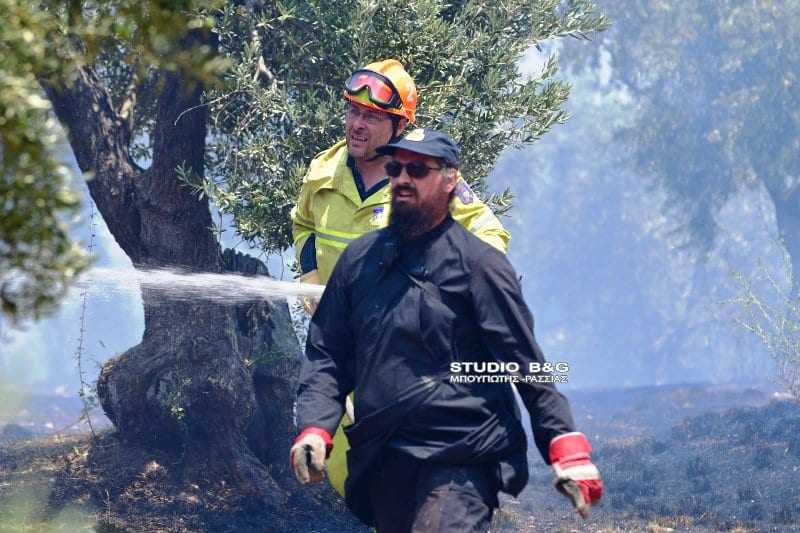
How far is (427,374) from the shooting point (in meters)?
4.93

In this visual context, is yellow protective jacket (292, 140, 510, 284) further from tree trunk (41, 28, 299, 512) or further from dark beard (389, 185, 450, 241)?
tree trunk (41, 28, 299, 512)

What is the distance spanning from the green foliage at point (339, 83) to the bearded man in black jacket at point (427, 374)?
14.4 feet

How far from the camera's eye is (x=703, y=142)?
40.9 meters

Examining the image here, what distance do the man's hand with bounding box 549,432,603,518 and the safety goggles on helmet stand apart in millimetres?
2482

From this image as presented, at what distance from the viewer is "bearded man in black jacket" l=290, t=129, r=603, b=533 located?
15.9ft

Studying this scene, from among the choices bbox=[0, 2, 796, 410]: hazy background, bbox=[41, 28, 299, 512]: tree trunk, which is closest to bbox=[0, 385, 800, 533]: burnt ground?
bbox=[41, 28, 299, 512]: tree trunk

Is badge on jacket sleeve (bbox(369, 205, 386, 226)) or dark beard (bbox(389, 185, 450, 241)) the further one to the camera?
badge on jacket sleeve (bbox(369, 205, 386, 226))

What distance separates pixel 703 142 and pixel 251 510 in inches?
1306

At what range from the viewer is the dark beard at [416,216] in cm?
509

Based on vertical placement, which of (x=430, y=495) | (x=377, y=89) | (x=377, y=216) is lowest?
(x=430, y=495)

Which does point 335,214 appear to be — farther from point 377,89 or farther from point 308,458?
point 308,458

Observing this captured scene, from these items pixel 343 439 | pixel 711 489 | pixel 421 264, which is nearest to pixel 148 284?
pixel 343 439

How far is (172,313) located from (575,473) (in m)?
6.73

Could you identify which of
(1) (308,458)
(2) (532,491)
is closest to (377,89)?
(1) (308,458)
